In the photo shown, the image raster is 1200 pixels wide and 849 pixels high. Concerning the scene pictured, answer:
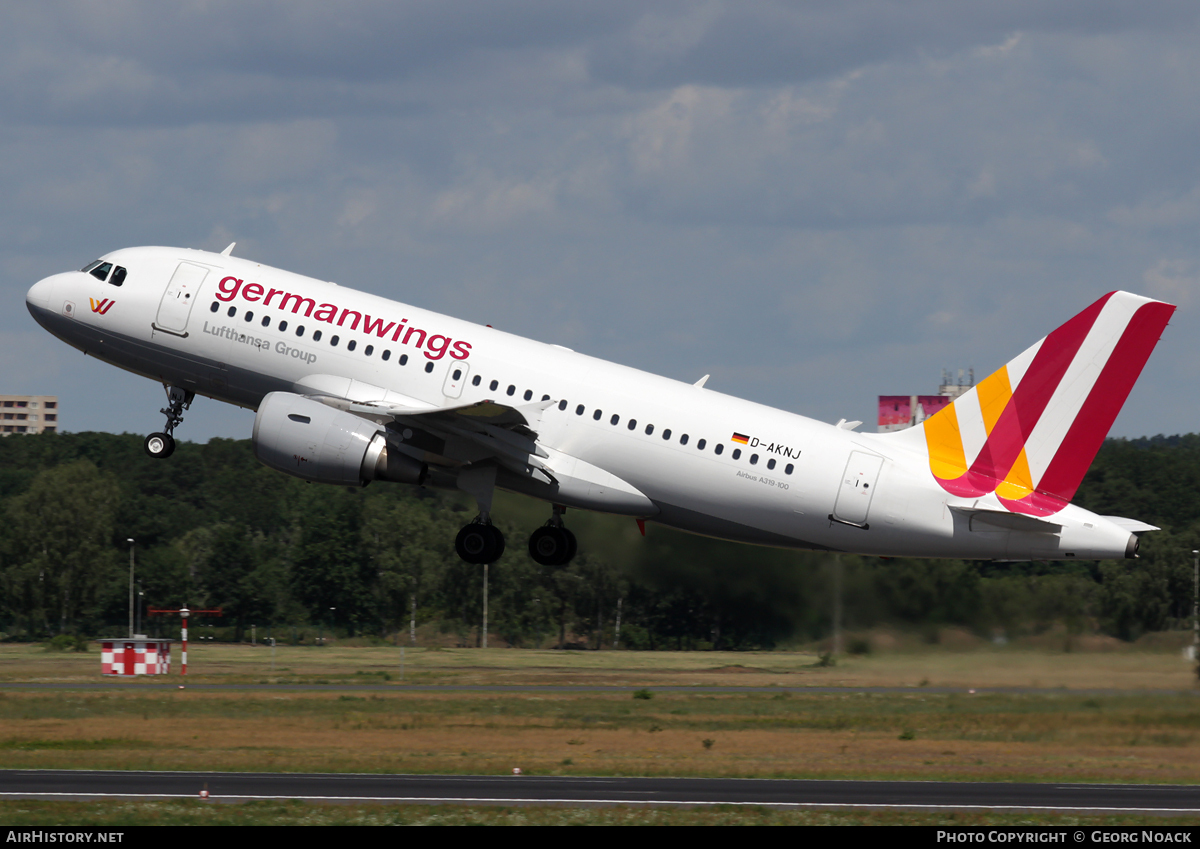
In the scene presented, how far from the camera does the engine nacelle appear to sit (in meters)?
36.5

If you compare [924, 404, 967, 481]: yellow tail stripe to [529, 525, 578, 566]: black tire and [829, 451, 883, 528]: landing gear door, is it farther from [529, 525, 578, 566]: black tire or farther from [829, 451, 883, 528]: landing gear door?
[529, 525, 578, 566]: black tire

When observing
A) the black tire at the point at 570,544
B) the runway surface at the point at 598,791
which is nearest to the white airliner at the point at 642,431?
the black tire at the point at 570,544

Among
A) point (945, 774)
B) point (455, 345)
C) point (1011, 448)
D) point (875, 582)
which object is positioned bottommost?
point (945, 774)

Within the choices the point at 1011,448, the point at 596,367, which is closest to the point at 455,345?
the point at 596,367

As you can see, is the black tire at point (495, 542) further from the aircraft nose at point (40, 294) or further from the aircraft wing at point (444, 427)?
the aircraft nose at point (40, 294)

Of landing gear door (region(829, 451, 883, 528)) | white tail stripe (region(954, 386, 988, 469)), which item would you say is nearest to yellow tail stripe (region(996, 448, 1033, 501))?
white tail stripe (region(954, 386, 988, 469))

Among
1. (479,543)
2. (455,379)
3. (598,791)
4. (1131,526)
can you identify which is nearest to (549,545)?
(479,543)

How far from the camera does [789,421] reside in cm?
3681

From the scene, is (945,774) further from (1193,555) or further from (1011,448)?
(1193,555)

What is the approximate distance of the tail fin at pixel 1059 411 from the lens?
1411 inches

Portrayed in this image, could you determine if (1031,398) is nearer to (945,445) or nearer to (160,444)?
(945,445)

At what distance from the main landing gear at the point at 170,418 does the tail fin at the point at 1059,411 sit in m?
20.0

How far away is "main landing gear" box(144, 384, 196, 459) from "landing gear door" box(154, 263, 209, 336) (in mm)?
2115
